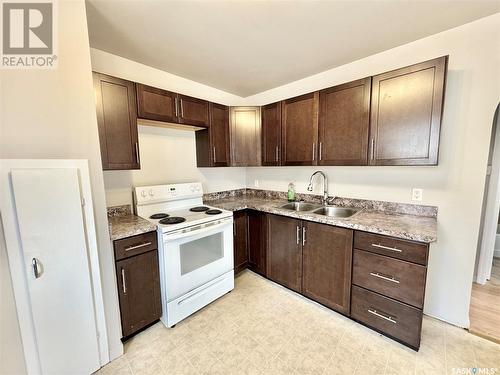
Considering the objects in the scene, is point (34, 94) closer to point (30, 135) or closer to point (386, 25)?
point (30, 135)

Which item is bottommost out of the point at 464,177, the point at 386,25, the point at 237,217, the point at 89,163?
the point at 237,217

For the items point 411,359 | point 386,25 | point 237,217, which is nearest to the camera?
point 411,359

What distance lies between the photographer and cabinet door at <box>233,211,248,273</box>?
243cm

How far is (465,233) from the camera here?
1679mm

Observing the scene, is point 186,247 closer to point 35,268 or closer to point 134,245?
point 134,245

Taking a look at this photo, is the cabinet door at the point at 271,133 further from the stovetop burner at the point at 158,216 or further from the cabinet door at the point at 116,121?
the cabinet door at the point at 116,121

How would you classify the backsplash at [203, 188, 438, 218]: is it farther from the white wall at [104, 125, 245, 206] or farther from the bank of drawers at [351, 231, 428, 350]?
the bank of drawers at [351, 231, 428, 350]

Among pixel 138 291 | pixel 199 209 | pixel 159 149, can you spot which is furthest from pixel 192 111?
pixel 138 291

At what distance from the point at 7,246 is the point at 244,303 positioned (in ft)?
6.06

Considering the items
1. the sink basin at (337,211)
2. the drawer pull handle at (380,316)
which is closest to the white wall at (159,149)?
the sink basin at (337,211)

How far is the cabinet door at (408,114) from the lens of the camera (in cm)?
150

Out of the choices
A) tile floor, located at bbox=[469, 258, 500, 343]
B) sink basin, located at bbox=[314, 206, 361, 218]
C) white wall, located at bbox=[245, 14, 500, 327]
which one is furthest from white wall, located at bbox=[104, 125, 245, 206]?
tile floor, located at bbox=[469, 258, 500, 343]

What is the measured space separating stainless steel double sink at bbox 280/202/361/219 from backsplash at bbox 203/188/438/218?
8 centimetres

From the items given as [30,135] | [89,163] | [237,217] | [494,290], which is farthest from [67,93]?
[494,290]
